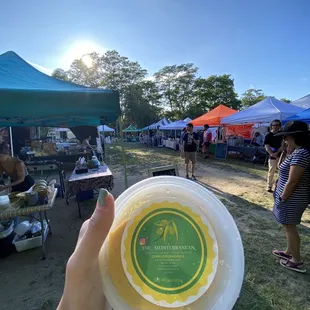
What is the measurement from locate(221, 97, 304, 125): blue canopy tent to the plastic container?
8.08 m

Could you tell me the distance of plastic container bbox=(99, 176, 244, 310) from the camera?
0.58 meters

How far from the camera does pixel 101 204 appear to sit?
0.56 m

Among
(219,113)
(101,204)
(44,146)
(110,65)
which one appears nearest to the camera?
(101,204)

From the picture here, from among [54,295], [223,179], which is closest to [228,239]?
[54,295]

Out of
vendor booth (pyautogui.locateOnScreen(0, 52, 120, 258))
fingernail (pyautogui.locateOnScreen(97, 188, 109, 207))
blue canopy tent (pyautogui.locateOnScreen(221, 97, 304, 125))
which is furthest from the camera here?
blue canopy tent (pyautogui.locateOnScreen(221, 97, 304, 125))

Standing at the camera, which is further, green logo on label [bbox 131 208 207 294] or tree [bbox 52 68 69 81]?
tree [bbox 52 68 69 81]

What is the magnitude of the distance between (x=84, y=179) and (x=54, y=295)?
82.2 inches

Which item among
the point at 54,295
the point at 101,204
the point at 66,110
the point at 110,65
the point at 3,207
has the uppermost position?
the point at 110,65

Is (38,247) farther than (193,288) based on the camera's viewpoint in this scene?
Yes

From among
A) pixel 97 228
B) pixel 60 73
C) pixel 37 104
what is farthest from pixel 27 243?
pixel 60 73

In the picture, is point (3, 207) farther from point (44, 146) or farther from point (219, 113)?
point (219, 113)

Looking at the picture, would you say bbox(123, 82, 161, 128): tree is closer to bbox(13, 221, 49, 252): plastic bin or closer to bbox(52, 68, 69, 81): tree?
bbox(52, 68, 69, 81): tree

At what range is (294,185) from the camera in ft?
7.04

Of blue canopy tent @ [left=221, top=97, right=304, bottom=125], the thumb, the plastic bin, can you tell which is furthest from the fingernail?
blue canopy tent @ [left=221, top=97, right=304, bottom=125]
